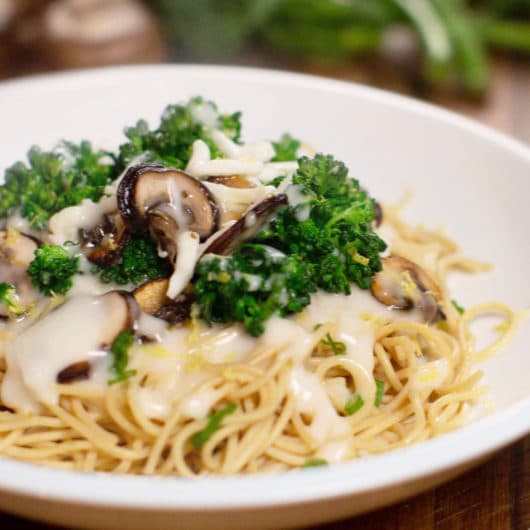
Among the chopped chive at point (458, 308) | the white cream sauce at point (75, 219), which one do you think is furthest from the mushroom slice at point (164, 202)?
the chopped chive at point (458, 308)

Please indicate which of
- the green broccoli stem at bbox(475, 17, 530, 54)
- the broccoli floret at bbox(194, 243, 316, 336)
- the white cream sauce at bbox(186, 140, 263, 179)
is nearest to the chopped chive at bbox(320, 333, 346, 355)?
the broccoli floret at bbox(194, 243, 316, 336)

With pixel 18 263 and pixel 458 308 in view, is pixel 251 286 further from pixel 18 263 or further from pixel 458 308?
pixel 458 308

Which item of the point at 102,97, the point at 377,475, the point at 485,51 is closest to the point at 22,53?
the point at 102,97

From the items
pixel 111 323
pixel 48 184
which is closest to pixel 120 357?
pixel 111 323

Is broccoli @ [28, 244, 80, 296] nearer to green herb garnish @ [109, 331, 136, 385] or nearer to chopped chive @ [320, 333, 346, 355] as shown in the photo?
green herb garnish @ [109, 331, 136, 385]

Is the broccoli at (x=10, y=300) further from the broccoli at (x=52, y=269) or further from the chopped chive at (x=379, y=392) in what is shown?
the chopped chive at (x=379, y=392)

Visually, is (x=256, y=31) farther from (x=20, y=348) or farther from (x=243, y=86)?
(x=20, y=348)
